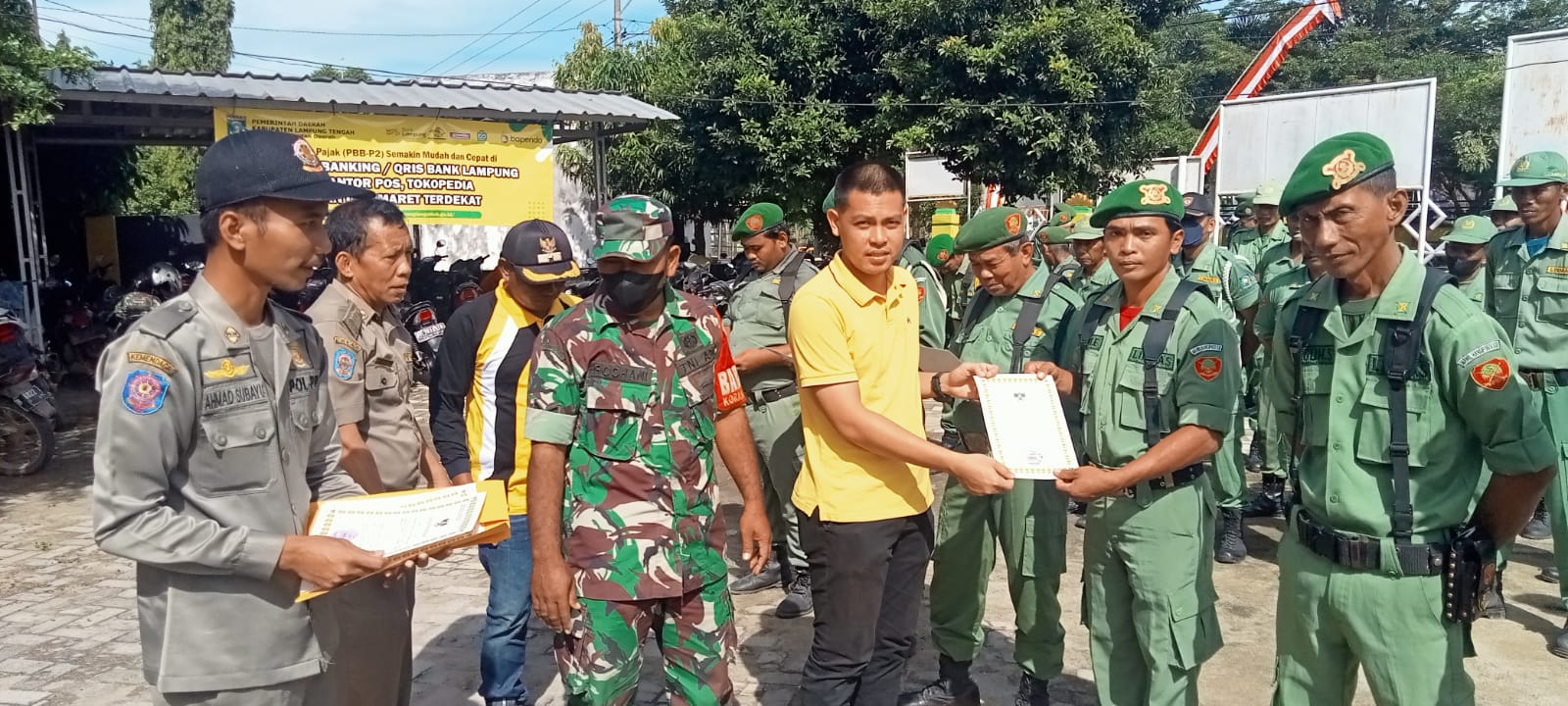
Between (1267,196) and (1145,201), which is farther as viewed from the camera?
(1267,196)

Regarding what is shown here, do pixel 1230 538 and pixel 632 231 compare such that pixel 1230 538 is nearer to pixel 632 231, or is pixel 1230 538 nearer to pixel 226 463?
pixel 632 231

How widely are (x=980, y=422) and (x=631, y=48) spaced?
16.6m

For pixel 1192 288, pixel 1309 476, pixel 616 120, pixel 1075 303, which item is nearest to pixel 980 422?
pixel 1075 303

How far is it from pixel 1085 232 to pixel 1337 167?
3437 mm

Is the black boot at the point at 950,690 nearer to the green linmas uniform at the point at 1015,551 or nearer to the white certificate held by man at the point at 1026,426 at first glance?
the green linmas uniform at the point at 1015,551

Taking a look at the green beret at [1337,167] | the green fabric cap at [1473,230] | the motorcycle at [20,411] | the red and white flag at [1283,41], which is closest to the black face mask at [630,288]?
the green beret at [1337,167]

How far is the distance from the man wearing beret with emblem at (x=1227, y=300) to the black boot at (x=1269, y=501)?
0.54 meters

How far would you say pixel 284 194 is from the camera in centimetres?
199

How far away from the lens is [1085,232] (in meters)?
5.82

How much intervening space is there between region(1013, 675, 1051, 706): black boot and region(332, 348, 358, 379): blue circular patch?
8.88 ft

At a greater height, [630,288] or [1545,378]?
[630,288]

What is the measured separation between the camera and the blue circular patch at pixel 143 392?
1801mm

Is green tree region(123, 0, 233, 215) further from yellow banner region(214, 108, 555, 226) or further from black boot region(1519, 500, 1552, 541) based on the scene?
black boot region(1519, 500, 1552, 541)

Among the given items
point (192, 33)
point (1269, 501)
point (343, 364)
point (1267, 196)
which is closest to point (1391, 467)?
point (343, 364)
